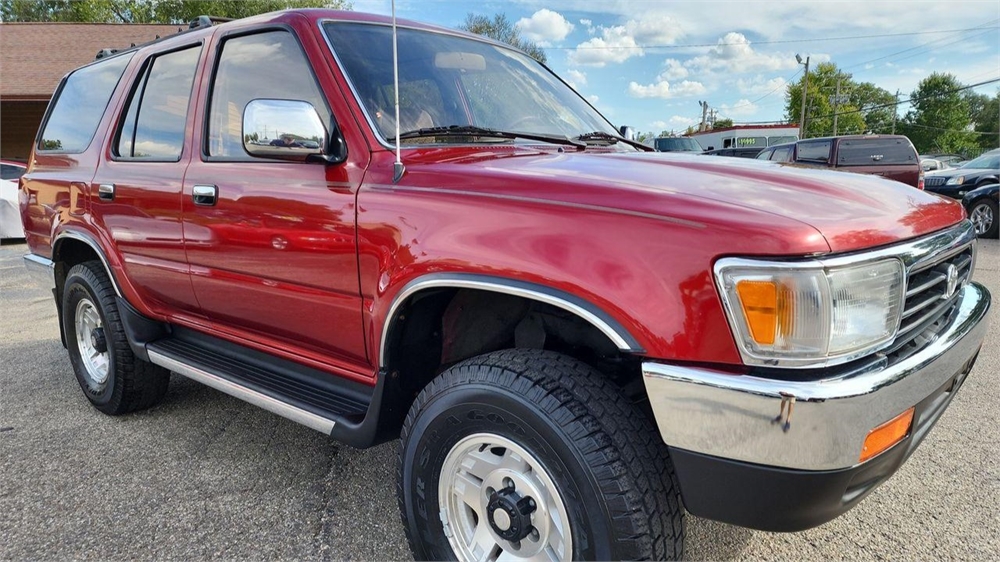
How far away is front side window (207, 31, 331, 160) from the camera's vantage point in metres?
2.47

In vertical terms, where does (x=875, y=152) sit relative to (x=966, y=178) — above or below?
above

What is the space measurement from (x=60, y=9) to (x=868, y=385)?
4470 cm

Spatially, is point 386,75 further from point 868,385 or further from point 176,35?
point 868,385

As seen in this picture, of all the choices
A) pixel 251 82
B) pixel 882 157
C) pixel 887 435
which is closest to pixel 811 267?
pixel 887 435

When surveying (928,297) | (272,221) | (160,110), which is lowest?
(928,297)

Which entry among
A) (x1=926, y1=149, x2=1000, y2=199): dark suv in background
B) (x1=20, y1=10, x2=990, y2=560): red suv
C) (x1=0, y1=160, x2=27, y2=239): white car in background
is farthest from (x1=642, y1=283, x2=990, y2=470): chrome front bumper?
(x1=0, y1=160, x2=27, y2=239): white car in background

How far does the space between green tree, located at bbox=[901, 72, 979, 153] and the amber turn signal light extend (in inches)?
3205

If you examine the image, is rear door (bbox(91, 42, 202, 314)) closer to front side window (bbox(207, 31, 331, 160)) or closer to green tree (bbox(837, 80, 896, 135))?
front side window (bbox(207, 31, 331, 160))

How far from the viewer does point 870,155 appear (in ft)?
37.4

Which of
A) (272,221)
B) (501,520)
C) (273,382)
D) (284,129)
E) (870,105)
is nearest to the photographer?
(501,520)

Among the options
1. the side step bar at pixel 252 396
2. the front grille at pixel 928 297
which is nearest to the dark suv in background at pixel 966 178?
the front grille at pixel 928 297

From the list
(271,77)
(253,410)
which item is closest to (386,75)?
(271,77)

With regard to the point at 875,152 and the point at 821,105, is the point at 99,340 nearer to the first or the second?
the point at 875,152

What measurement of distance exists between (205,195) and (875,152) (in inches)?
467
